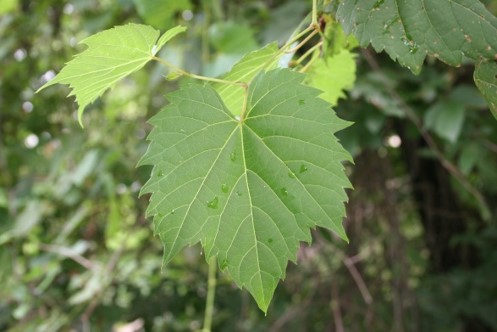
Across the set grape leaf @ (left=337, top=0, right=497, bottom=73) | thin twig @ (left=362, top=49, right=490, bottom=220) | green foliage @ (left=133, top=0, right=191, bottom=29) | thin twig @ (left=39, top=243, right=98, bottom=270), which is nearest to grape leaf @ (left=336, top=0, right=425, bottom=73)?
grape leaf @ (left=337, top=0, right=497, bottom=73)

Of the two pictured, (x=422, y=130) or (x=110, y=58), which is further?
(x=422, y=130)

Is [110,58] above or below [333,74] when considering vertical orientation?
above

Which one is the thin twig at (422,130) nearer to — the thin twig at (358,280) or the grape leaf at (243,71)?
the thin twig at (358,280)

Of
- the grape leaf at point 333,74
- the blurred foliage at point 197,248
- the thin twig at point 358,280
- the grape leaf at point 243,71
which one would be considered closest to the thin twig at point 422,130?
the blurred foliage at point 197,248

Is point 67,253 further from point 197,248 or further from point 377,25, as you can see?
point 377,25

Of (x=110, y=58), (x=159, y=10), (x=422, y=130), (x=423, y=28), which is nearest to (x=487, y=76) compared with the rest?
(x=423, y=28)

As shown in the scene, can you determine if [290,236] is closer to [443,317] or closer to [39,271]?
[39,271]

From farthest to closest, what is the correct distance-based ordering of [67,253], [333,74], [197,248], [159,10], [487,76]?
[197,248] < [67,253] < [159,10] < [333,74] < [487,76]
